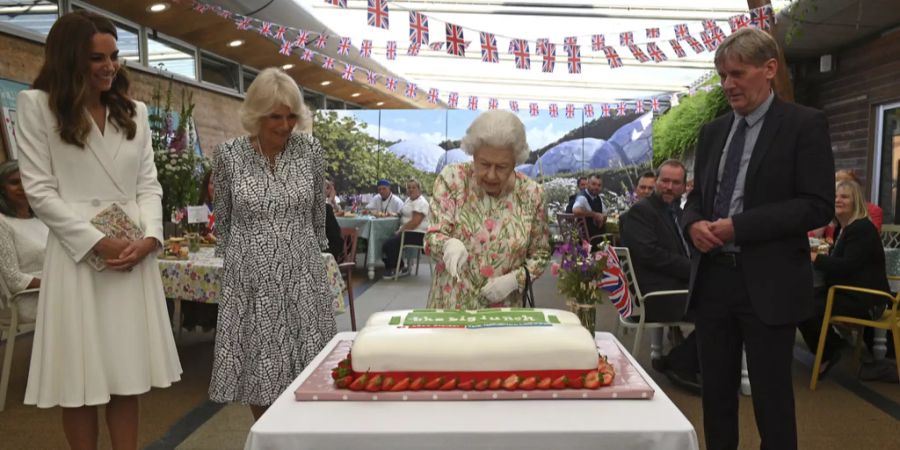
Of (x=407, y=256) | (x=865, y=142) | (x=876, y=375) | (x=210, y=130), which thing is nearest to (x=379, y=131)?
(x=210, y=130)

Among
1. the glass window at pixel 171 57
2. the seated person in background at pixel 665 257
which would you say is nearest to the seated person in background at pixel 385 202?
the glass window at pixel 171 57

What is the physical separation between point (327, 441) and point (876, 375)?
13.3 feet

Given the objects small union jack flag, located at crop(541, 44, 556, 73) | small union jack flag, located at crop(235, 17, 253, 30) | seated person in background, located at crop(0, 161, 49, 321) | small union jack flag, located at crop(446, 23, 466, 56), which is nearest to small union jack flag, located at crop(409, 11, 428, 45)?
small union jack flag, located at crop(446, 23, 466, 56)

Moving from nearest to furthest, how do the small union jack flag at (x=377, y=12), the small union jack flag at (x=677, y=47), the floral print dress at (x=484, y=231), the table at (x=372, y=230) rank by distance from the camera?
the floral print dress at (x=484, y=231) < the small union jack flag at (x=377, y=12) < the small union jack flag at (x=677, y=47) < the table at (x=372, y=230)

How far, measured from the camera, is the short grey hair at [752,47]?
5.55 feet

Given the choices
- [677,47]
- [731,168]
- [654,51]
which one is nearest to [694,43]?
[677,47]

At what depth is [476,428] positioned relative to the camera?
101 centimetres

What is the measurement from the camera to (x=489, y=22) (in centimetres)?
932

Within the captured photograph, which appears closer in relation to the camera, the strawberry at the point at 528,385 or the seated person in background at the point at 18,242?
the strawberry at the point at 528,385

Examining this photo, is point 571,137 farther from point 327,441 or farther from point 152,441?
point 327,441

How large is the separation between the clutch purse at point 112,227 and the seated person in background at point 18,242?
1.91 metres

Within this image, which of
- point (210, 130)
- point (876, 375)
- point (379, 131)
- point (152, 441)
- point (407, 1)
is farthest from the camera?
point (379, 131)

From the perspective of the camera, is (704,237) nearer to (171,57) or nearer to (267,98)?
(267,98)

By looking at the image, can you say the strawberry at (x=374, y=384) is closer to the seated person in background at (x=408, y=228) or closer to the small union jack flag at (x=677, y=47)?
the small union jack flag at (x=677, y=47)
